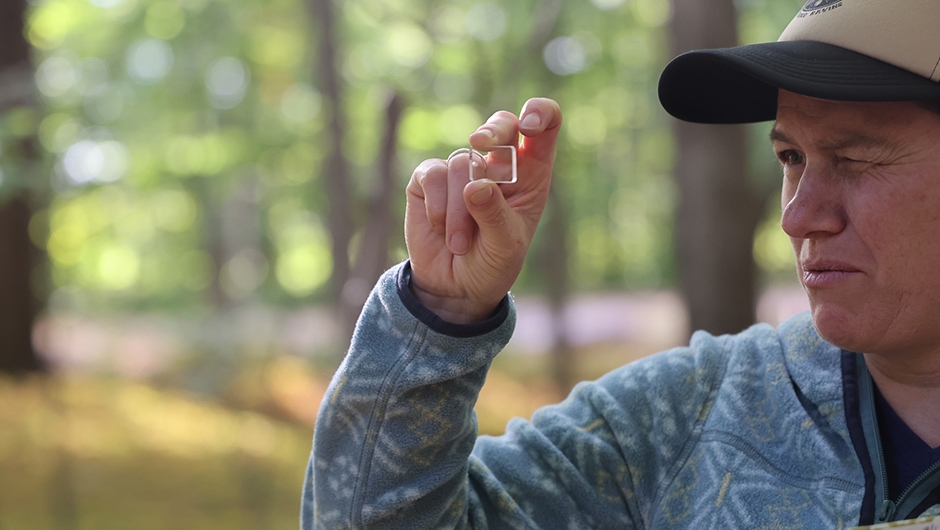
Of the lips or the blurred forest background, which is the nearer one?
the lips

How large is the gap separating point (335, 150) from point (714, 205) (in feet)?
11.7

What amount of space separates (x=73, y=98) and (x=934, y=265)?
8.69 metres

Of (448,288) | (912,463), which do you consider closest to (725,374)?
(912,463)

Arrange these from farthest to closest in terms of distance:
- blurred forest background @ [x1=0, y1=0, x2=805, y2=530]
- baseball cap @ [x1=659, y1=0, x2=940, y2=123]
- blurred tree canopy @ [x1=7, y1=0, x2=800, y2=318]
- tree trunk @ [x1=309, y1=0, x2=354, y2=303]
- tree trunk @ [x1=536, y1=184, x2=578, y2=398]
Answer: tree trunk @ [x1=536, y1=184, x2=578, y2=398] → blurred tree canopy @ [x1=7, y1=0, x2=800, y2=318] → tree trunk @ [x1=309, y1=0, x2=354, y2=303] → blurred forest background @ [x1=0, y1=0, x2=805, y2=530] → baseball cap @ [x1=659, y1=0, x2=940, y2=123]

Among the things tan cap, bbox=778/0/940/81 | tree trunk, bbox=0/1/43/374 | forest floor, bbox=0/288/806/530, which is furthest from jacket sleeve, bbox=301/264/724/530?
tree trunk, bbox=0/1/43/374

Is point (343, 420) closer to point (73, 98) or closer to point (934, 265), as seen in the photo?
point (934, 265)

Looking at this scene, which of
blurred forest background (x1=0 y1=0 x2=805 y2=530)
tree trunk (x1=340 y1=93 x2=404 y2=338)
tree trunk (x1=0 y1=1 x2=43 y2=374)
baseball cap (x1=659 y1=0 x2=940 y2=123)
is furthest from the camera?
tree trunk (x1=0 y1=1 x2=43 y2=374)

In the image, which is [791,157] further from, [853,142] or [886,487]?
[886,487]

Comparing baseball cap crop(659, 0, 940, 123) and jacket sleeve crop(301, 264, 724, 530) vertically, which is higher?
baseball cap crop(659, 0, 940, 123)

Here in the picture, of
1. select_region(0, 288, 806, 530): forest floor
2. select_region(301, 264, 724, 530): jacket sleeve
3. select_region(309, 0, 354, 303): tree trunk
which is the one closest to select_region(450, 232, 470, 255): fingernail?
select_region(301, 264, 724, 530): jacket sleeve

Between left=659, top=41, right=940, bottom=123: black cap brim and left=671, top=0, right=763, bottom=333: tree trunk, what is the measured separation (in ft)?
10.8

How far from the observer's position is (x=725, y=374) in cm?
165

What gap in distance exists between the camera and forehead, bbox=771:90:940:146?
4.34 feet

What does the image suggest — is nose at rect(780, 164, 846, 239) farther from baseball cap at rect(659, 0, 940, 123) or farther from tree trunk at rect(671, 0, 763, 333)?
tree trunk at rect(671, 0, 763, 333)
